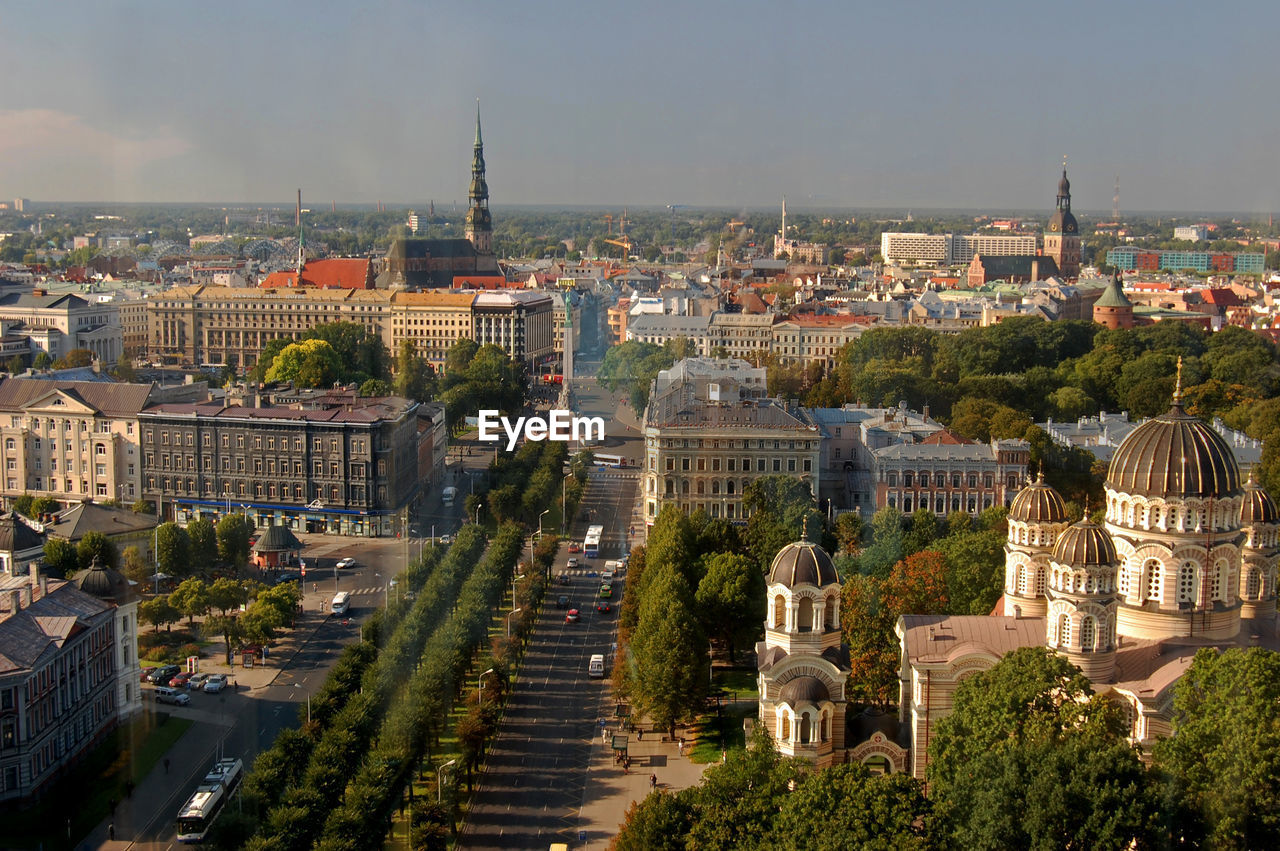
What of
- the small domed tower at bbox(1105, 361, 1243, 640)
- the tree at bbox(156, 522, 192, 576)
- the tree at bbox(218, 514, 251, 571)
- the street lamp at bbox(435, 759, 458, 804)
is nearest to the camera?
the street lamp at bbox(435, 759, 458, 804)

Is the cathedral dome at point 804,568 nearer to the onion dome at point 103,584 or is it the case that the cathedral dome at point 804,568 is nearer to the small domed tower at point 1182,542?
the small domed tower at point 1182,542

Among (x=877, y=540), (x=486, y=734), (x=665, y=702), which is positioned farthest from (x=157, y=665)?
(x=877, y=540)

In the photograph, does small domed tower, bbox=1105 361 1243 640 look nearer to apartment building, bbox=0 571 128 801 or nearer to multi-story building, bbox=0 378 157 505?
apartment building, bbox=0 571 128 801

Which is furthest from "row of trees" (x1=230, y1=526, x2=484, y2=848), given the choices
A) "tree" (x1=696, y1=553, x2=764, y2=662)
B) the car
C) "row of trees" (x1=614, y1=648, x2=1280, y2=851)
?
"tree" (x1=696, y1=553, x2=764, y2=662)

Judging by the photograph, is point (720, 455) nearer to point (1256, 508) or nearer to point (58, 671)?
point (1256, 508)

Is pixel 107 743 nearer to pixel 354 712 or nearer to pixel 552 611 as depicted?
pixel 354 712

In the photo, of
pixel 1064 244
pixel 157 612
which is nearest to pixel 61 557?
pixel 157 612

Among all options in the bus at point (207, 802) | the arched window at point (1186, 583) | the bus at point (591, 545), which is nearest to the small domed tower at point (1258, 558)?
the arched window at point (1186, 583)
